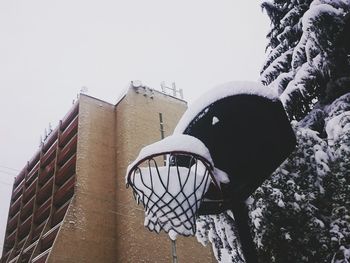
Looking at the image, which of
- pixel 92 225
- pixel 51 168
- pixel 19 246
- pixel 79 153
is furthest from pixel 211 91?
pixel 19 246

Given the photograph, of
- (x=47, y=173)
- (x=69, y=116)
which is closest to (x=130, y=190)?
(x=69, y=116)

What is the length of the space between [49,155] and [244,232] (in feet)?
79.0

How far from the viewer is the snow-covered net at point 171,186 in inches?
106

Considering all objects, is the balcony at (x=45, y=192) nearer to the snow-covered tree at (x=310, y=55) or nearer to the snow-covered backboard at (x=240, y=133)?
the snow-covered tree at (x=310, y=55)

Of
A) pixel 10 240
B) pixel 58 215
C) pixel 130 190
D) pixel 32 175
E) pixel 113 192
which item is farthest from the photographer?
pixel 10 240

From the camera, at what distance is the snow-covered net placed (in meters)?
2.69

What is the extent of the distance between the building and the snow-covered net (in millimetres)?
14111

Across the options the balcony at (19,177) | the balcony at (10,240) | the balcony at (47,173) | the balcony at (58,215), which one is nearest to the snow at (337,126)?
the balcony at (58,215)

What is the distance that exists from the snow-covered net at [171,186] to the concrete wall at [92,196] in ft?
46.6

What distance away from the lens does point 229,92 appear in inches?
112

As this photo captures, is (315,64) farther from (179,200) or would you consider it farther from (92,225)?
(92,225)

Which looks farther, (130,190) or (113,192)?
(113,192)

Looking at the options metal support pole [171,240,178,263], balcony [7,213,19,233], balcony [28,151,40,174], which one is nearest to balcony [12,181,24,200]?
balcony [7,213,19,233]

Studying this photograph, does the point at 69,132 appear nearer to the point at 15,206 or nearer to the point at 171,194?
the point at 15,206
